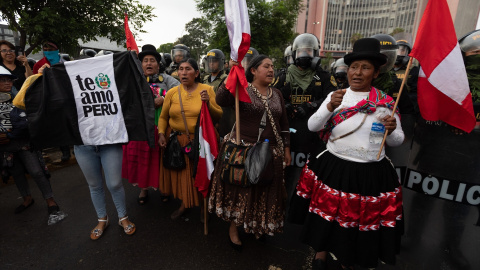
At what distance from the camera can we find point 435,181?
2740mm

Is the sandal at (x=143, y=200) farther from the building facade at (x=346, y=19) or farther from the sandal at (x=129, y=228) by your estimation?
the building facade at (x=346, y=19)

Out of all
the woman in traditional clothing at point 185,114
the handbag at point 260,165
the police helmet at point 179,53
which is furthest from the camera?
the police helmet at point 179,53

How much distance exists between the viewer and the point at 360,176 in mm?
1980

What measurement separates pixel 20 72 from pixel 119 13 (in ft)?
10.1

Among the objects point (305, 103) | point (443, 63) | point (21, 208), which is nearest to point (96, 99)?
point (21, 208)

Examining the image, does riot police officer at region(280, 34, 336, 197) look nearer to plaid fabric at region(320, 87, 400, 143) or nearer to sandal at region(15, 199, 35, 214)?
plaid fabric at region(320, 87, 400, 143)

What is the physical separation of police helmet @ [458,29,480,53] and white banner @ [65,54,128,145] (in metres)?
3.98

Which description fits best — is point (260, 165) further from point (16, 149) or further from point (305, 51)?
point (16, 149)

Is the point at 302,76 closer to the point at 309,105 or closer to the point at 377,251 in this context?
the point at 309,105

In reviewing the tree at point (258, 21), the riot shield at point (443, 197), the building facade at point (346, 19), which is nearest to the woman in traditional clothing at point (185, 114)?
the riot shield at point (443, 197)

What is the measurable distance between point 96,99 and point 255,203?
1.99m

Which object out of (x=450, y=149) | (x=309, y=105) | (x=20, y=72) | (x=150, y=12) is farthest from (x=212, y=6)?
(x=450, y=149)

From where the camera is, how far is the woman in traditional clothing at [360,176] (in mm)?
1946

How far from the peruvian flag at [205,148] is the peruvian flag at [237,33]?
2.34 feet
